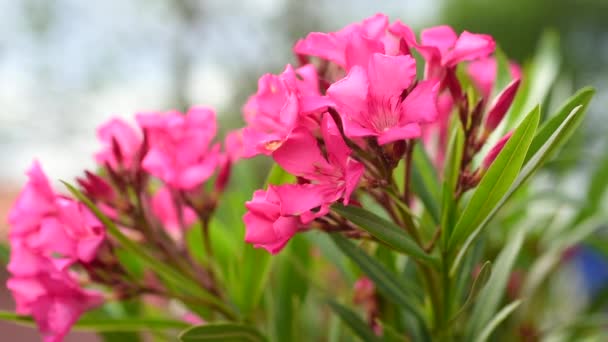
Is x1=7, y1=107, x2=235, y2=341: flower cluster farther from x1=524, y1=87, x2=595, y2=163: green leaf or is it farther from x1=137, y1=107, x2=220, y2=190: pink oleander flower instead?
x1=524, y1=87, x2=595, y2=163: green leaf

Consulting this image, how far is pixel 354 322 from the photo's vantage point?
0.56m

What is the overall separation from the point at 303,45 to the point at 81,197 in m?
0.20

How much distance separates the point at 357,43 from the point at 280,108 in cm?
7

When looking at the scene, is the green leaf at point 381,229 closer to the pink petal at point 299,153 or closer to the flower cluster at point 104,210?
the pink petal at point 299,153

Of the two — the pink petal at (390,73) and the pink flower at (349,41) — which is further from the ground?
the pink flower at (349,41)

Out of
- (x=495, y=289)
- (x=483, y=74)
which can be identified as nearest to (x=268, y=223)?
(x=495, y=289)

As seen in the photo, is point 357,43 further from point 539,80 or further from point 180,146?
point 539,80

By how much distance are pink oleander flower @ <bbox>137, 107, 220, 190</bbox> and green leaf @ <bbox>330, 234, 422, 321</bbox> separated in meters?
0.13

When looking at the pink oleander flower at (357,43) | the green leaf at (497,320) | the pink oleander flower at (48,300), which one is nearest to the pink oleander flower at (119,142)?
the pink oleander flower at (48,300)

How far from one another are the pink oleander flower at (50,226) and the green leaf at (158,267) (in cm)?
1

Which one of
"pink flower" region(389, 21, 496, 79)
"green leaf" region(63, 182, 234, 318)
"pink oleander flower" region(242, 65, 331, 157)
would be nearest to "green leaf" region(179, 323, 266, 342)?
"green leaf" region(63, 182, 234, 318)

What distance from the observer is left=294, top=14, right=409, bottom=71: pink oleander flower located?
41cm

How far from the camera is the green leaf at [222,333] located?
0.50 m

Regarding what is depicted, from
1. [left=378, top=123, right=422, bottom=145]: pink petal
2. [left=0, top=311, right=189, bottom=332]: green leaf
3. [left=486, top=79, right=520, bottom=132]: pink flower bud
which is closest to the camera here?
[left=378, top=123, right=422, bottom=145]: pink petal
